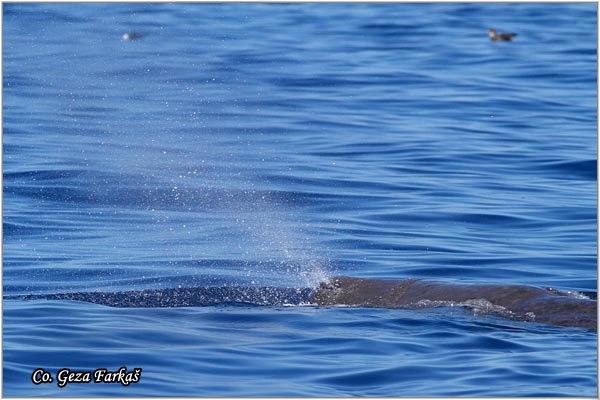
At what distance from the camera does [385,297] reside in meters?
10.6

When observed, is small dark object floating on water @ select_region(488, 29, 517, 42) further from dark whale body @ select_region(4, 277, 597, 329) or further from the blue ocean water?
dark whale body @ select_region(4, 277, 597, 329)

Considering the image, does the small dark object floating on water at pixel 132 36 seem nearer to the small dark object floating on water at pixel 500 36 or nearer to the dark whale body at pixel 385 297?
the small dark object floating on water at pixel 500 36

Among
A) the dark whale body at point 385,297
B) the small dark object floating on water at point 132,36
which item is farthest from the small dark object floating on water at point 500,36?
the dark whale body at point 385,297

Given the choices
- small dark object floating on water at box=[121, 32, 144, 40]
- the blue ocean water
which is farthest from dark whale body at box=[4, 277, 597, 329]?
small dark object floating on water at box=[121, 32, 144, 40]

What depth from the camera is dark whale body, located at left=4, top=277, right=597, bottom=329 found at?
964 cm

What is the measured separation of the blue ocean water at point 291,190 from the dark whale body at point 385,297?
0.75ft

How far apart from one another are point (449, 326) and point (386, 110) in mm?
13618

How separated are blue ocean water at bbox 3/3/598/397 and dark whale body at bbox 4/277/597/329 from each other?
0.75 feet

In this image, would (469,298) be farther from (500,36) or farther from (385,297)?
(500,36)

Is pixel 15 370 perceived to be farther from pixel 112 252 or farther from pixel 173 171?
pixel 173 171

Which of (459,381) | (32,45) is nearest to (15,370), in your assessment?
(459,381)

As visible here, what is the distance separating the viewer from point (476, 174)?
1780 cm

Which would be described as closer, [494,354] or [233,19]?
[494,354]

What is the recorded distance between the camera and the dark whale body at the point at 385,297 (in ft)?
31.6
